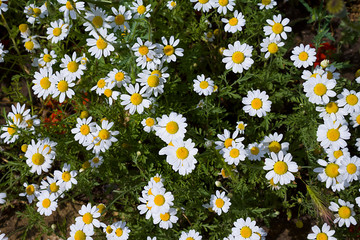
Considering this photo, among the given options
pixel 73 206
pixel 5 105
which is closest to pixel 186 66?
pixel 73 206

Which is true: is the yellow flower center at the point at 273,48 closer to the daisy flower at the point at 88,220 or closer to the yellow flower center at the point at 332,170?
the yellow flower center at the point at 332,170

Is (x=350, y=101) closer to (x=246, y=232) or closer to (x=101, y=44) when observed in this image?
(x=246, y=232)

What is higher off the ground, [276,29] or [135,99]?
[276,29]

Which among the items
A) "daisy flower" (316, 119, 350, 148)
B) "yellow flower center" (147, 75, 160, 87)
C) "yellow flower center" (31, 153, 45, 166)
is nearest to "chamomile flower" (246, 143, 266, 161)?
"daisy flower" (316, 119, 350, 148)

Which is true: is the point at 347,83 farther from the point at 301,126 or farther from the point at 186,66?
the point at 186,66

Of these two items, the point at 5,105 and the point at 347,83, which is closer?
the point at 347,83

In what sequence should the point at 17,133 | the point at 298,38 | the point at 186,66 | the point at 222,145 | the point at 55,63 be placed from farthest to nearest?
1. the point at 298,38
2. the point at 55,63
3. the point at 186,66
4. the point at 17,133
5. the point at 222,145

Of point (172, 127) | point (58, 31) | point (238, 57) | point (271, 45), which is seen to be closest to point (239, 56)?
point (238, 57)
